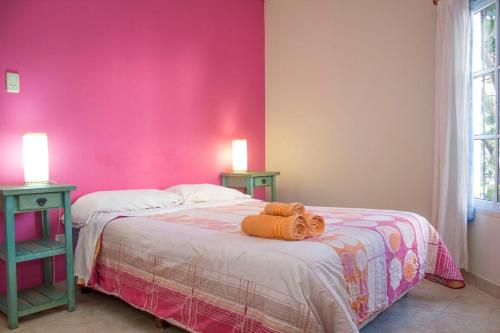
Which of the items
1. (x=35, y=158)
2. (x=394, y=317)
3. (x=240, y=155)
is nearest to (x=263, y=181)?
(x=240, y=155)

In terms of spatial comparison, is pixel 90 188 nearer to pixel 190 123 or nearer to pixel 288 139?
pixel 190 123

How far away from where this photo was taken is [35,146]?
2.39 metres

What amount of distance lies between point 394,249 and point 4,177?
2.32 metres

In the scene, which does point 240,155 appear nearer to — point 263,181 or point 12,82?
point 263,181

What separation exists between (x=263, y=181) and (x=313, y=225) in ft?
6.34

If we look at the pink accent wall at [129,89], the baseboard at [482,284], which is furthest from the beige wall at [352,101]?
the baseboard at [482,284]

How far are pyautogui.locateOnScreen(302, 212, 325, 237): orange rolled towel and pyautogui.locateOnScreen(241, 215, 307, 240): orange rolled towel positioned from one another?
2cm

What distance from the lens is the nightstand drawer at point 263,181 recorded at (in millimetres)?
3711

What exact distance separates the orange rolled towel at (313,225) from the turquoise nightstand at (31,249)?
1380 mm

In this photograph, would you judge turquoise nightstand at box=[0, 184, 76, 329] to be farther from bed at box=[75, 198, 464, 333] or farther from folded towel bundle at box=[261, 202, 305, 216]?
folded towel bundle at box=[261, 202, 305, 216]

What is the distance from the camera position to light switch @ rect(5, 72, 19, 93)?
8.15 ft

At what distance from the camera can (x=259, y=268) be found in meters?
1.55

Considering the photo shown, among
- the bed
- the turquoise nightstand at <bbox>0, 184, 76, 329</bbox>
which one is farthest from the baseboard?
the turquoise nightstand at <bbox>0, 184, 76, 329</bbox>

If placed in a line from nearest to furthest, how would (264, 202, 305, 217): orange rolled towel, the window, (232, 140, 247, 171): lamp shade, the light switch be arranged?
(264, 202, 305, 217): orange rolled towel
the light switch
the window
(232, 140, 247, 171): lamp shade
